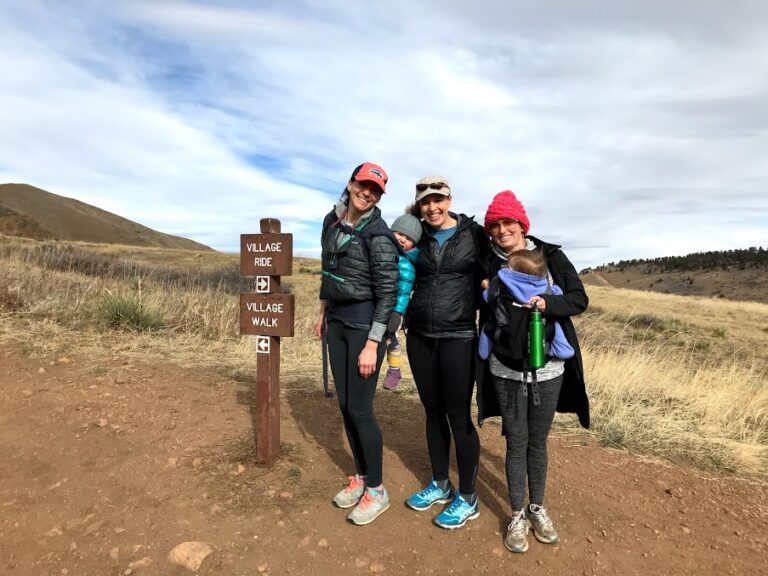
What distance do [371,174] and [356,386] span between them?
120 cm

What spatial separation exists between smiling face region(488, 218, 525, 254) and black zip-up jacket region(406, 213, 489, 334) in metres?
0.14

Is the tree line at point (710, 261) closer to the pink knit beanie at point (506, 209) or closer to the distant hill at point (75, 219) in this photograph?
the pink knit beanie at point (506, 209)

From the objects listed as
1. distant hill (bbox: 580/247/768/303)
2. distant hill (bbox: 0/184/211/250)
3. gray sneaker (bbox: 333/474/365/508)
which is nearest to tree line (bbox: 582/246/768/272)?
distant hill (bbox: 580/247/768/303)

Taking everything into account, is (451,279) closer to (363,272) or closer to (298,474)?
(363,272)

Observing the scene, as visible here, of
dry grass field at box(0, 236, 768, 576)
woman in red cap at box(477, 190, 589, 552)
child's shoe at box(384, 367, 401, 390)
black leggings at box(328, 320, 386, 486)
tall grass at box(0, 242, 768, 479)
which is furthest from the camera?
child's shoe at box(384, 367, 401, 390)

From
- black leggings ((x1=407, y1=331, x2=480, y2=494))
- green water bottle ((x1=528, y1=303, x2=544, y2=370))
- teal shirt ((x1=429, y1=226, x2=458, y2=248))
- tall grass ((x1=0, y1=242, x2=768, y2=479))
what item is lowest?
tall grass ((x1=0, y1=242, x2=768, y2=479))

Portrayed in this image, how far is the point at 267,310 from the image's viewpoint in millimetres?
3465

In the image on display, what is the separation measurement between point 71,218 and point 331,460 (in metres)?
121

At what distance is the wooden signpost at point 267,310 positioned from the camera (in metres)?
3.41

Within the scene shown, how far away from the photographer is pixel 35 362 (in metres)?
5.72

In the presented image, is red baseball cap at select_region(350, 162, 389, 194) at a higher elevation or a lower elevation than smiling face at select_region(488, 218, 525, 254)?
higher

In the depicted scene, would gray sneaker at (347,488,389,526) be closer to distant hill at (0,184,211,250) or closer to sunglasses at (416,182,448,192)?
sunglasses at (416,182,448,192)

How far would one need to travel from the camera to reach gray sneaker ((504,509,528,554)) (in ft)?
8.96

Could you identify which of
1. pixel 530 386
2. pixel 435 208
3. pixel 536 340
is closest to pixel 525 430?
pixel 530 386
